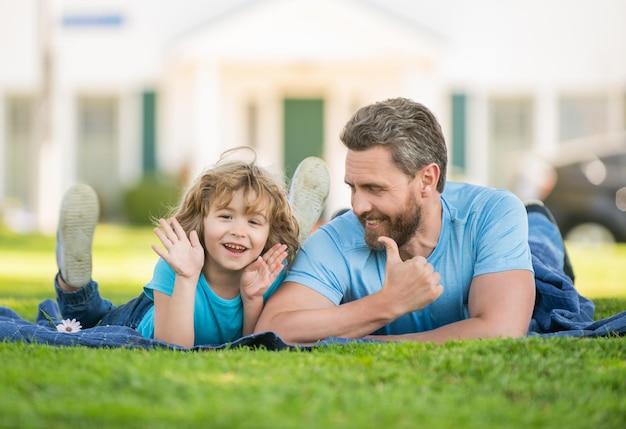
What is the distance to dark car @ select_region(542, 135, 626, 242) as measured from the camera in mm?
13438

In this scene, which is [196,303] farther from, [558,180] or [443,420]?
[558,180]

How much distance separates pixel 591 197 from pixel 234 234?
33.2ft

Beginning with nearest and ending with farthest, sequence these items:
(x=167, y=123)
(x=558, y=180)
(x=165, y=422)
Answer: (x=165, y=422)
(x=558, y=180)
(x=167, y=123)

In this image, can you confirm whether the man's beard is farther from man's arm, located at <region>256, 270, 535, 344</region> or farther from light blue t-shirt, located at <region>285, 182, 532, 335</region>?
man's arm, located at <region>256, 270, 535, 344</region>

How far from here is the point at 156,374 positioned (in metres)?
3.24

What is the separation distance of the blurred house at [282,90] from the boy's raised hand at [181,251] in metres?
13.1

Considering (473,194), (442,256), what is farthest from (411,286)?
(473,194)

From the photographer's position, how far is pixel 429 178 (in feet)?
14.0

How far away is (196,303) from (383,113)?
1195mm

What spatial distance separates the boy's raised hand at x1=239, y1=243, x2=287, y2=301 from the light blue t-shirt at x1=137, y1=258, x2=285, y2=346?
14cm

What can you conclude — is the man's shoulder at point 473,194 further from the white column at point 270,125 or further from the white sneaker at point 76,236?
the white column at point 270,125

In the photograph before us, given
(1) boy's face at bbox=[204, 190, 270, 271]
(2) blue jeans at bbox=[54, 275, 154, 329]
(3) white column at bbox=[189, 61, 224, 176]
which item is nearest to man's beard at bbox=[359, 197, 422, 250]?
(1) boy's face at bbox=[204, 190, 270, 271]

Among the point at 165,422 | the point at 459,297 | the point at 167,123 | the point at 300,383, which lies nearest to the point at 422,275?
the point at 459,297

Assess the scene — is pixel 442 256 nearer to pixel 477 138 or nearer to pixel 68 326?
pixel 68 326
